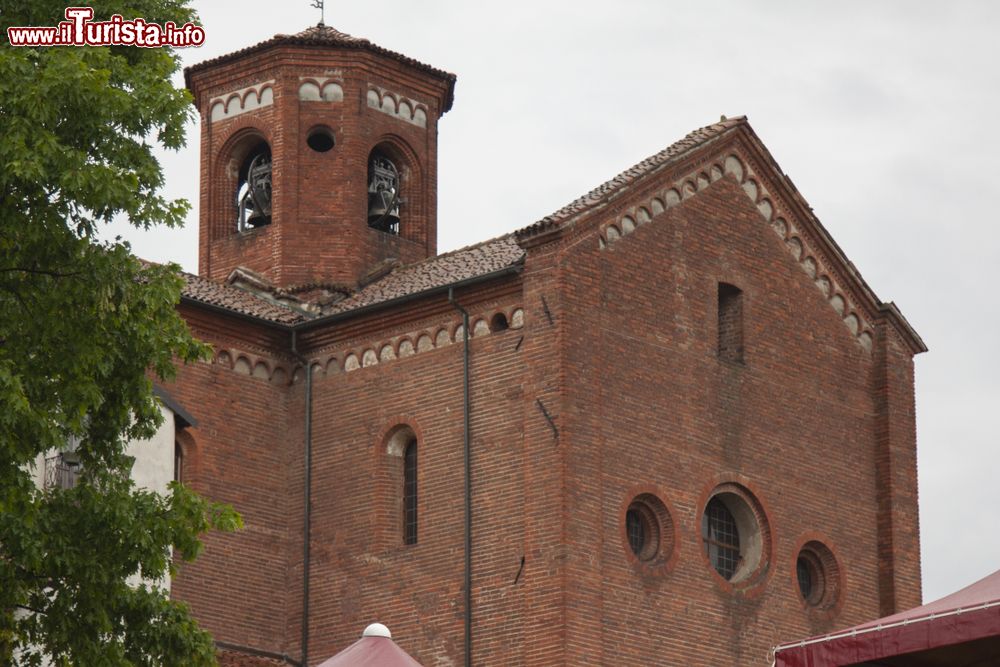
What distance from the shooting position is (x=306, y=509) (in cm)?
3456

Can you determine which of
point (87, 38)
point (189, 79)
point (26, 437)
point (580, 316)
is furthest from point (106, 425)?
point (189, 79)

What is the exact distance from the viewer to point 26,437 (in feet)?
65.8

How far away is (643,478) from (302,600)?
17.9ft

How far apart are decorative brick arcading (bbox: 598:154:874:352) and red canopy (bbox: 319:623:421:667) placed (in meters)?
14.5

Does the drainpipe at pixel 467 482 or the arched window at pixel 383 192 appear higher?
the arched window at pixel 383 192

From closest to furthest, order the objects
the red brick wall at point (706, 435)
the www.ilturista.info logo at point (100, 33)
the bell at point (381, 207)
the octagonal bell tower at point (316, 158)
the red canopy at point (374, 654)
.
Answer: the red canopy at point (374, 654)
the www.ilturista.info logo at point (100, 33)
the red brick wall at point (706, 435)
the octagonal bell tower at point (316, 158)
the bell at point (381, 207)

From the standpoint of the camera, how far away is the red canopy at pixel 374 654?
1980 centimetres

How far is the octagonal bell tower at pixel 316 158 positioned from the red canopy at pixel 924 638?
868 inches

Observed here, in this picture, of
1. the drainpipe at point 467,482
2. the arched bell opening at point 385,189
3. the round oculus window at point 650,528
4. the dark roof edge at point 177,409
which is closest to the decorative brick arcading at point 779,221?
the drainpipe at point 467,482

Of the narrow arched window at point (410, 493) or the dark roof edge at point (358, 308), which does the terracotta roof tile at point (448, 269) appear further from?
the narrow arched window at point (410, 493)

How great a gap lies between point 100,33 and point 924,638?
9.51 meters

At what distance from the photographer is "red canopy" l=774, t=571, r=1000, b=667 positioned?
16.2 m

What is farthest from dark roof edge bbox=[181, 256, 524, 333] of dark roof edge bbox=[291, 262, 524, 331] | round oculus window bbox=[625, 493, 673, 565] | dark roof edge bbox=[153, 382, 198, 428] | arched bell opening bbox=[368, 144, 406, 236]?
arched bell opening bbox=[368, 144, 406, 236]

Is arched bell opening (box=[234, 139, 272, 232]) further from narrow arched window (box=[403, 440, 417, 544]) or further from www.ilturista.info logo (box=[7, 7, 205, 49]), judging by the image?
www.ilturista.info logo (box=[7, 7, 205, 49])
